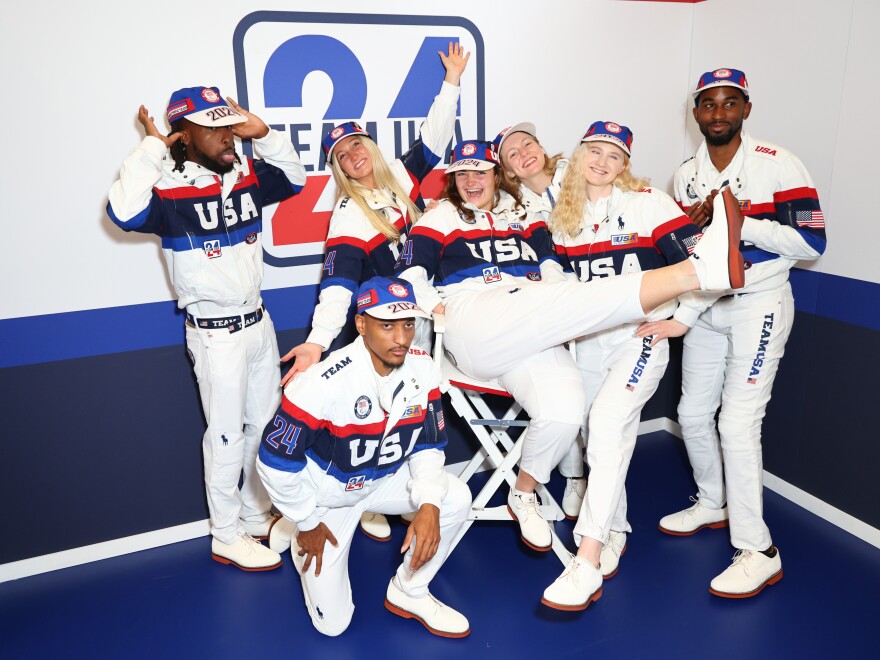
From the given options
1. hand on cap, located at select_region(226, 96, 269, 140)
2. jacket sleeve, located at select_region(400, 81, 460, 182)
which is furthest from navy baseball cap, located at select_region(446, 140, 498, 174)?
hand on cap, located at select_region(226, 96, 269, 140)

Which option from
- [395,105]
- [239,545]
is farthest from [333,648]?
[395,105]

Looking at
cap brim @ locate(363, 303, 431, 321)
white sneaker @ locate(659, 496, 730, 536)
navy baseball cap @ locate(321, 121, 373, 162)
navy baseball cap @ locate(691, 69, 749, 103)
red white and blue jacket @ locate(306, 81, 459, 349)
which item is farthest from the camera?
white sneaker @ locate(659, 496, 730, 536)

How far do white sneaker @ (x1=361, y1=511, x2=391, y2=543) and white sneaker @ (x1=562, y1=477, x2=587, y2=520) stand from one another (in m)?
0.82

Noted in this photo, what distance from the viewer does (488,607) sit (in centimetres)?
285

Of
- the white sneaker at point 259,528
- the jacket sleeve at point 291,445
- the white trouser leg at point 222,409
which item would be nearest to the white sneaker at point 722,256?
the jacket sleeve at point 291,445

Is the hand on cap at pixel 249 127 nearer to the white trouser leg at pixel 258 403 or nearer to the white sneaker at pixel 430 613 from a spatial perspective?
the white trouser leg at pixel 258 403

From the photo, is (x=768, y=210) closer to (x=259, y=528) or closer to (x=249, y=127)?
(x=249, y=127)

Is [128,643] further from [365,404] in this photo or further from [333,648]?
[365,404]

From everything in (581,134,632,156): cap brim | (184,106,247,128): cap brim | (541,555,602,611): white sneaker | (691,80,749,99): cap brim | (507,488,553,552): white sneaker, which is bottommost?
(541,555,602,611): white sneaker

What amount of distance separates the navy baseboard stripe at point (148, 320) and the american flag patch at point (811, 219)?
491 mm

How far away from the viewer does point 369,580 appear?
3.04 m

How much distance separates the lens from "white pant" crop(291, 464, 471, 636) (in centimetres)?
262

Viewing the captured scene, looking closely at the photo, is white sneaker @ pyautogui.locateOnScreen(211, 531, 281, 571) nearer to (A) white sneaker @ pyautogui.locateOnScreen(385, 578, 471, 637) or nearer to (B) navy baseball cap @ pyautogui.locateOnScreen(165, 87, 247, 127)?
(A) white sneaker @ pyautogui.locateOnScreen(385, 578, 471, 637)

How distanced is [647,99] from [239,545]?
2.98 m
